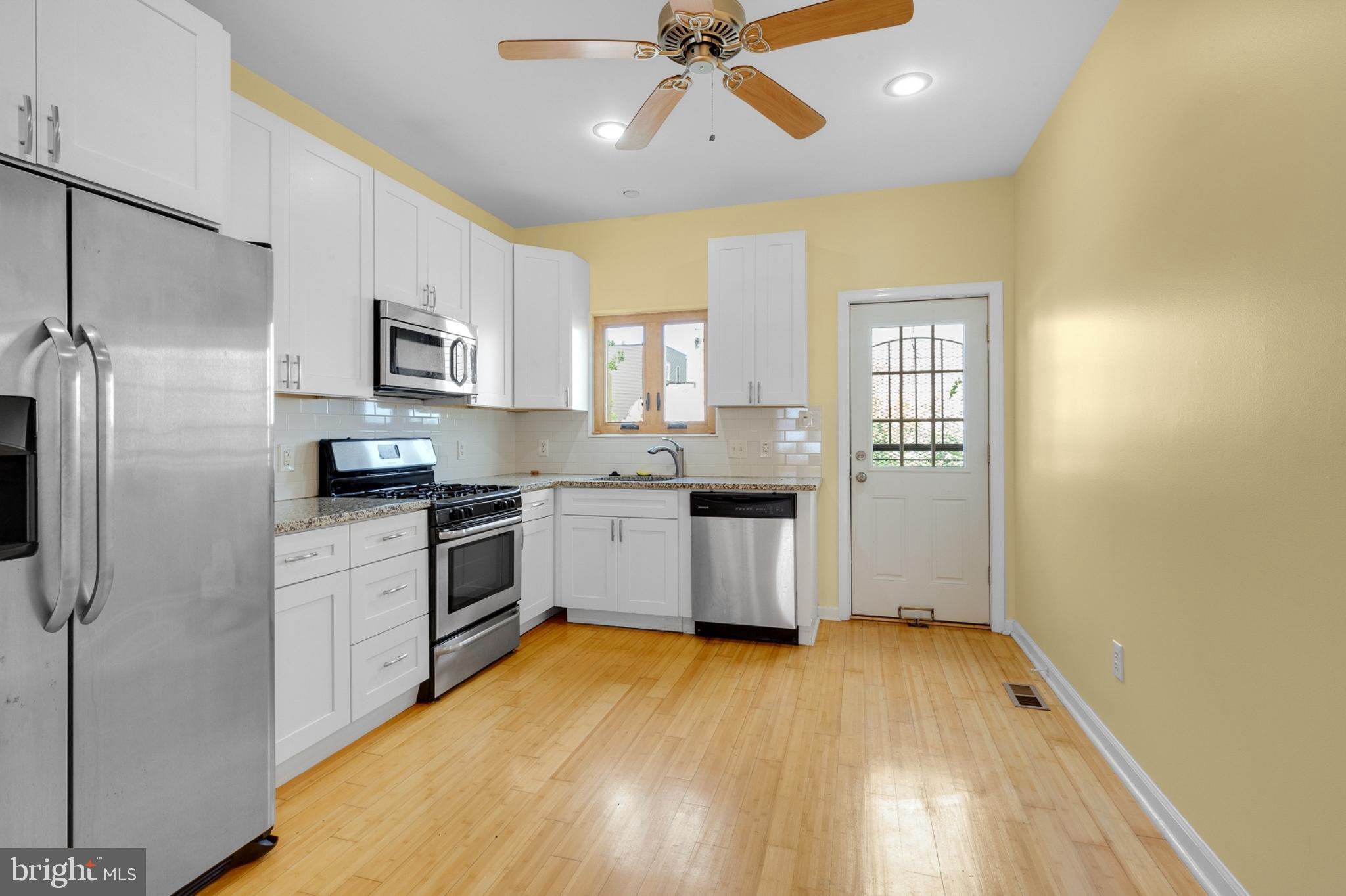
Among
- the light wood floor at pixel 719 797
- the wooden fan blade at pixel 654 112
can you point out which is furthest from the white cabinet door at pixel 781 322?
the light wood floor at pixel 719 797

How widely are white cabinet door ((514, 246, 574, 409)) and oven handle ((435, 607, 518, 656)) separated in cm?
140

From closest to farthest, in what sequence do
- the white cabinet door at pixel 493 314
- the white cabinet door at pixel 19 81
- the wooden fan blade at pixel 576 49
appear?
1. the white cabinet door at pixel 19 81
2. the wooden fan blade at pixel 576 49
3. the white cabinet door at pixel 493 314

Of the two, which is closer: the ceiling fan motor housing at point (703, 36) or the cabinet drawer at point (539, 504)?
the ceiling fan motor housing at point (703, 36)

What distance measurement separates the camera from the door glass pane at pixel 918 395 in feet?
13.0

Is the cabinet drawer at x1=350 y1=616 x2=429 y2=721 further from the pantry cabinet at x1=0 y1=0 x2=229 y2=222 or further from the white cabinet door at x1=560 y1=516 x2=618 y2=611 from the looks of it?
the pantry cabinet at x1=0 y1=0 x2=229 y2=222

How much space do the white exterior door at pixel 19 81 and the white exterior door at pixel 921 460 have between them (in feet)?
12.3

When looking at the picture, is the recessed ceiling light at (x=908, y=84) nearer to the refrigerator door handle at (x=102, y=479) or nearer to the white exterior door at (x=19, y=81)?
the white exterior door at (x=19, y=81)

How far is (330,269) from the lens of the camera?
270 cm

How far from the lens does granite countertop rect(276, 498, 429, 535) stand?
2.14 meters

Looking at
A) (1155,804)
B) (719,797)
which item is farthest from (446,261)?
(1155,804)

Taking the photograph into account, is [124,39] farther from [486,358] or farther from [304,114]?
[486,358]

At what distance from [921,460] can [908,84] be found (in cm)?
214

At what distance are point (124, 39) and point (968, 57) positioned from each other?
113 inches

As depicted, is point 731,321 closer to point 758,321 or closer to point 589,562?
point 758,321
